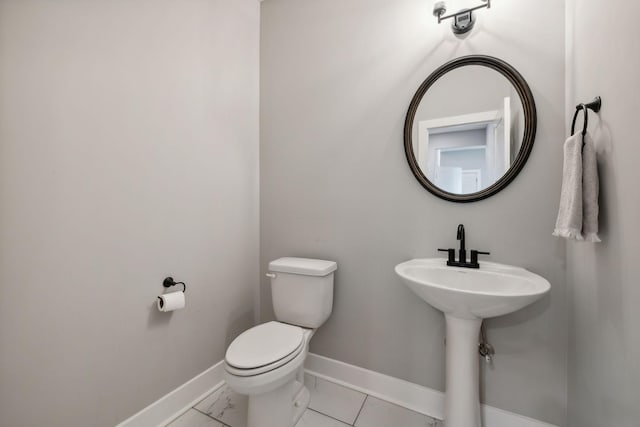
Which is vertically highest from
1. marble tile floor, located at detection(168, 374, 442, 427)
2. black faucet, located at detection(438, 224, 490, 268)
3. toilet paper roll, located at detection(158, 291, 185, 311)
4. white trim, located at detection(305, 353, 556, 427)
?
black faucet, located at detection(438, 224, 490, 268)

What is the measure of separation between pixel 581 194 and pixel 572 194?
28 mm

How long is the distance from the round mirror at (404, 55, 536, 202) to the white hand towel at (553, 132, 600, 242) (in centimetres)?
30

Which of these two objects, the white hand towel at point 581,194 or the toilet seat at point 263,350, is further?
the toilet seat at point 263,350

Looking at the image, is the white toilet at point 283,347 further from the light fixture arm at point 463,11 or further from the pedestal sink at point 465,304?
the light fixture arm at point 463,11

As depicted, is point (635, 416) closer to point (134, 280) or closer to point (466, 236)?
point (466, 236)

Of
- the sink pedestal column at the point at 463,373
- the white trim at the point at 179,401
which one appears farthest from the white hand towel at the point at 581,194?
the white trim at the point at 179,401

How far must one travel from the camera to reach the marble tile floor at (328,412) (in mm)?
1312

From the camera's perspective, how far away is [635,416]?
0.67 m

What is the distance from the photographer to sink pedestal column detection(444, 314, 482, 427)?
111 cm

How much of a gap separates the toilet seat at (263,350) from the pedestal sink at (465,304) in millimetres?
625

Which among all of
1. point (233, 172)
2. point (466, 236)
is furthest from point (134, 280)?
point (466, 236)

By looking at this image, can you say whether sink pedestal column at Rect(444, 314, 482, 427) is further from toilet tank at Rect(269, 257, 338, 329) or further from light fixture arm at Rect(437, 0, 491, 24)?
light fixture arm at Rect(437, 0, 491, 24)

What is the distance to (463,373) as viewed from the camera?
1.12 m

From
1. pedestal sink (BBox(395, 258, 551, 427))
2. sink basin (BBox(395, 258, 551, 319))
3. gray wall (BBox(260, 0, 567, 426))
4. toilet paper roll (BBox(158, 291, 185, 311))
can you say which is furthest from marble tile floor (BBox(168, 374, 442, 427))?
sink basin (BBox(395, 258, 551, 319))
